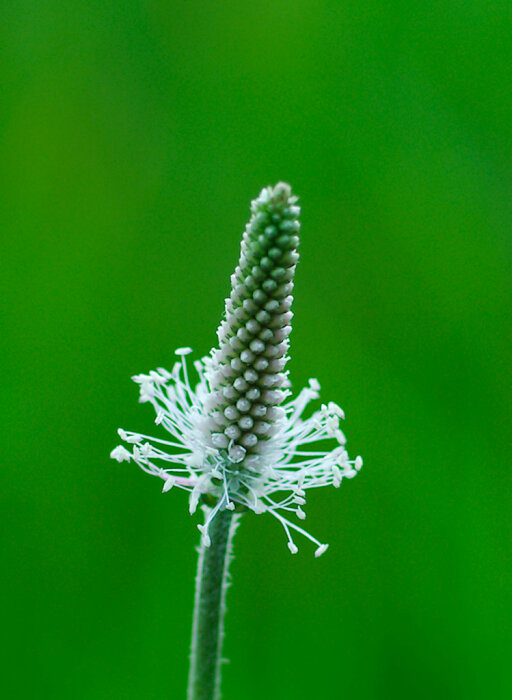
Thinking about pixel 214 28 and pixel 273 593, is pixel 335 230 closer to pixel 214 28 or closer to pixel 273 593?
pixel 214 28

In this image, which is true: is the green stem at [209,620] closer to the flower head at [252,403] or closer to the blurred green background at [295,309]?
the flower head at [252,403]

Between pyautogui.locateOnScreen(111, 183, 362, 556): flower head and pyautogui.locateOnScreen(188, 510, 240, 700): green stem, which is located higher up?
pyautogui.locateOnScreen(111, 183, 362, 556): flower head

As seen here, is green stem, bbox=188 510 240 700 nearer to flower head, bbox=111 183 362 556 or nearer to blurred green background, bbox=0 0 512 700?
flower head, bbox=111 183 362 556

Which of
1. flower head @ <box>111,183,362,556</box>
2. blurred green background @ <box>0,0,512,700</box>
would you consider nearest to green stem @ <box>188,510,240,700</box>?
flower head @ <box>111,183,362,556</box>

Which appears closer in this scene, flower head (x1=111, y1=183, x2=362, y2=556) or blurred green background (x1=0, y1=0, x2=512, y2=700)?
flower head (x1=111, y1=183, x2=362, y2=556)

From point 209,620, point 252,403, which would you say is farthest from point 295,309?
point 209,620

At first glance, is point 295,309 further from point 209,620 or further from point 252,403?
point 209,620
